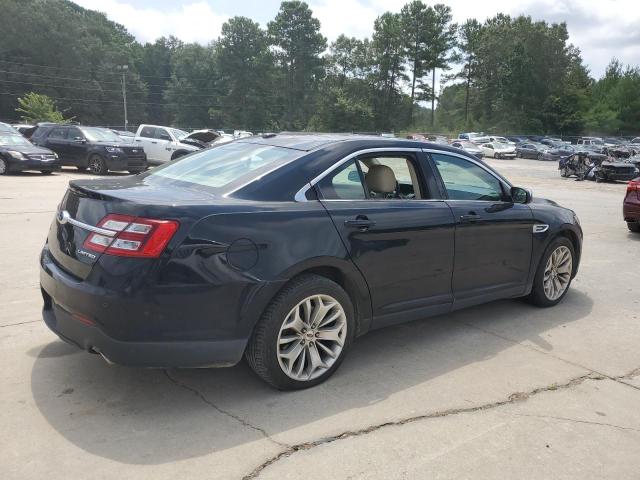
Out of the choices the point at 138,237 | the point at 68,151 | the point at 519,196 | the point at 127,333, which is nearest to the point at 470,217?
the point at 519,196

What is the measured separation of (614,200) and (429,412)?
16.3 metres

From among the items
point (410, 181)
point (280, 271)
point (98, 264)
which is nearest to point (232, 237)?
point (280, 271)

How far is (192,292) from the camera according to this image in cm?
304

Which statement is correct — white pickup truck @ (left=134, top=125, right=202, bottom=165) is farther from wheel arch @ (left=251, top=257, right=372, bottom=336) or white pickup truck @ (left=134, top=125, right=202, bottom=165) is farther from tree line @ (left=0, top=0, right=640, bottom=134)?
tree line @ (left=0, top=0, right=640, bottom=134)

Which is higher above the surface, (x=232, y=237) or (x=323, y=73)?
(x=323, y=73)

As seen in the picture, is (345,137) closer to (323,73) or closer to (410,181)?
(410,181)

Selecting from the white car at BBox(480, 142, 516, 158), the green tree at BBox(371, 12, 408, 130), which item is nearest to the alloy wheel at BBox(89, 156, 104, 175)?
the white car at BBox(480, 142, 516, 158)

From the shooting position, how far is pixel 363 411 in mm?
3318

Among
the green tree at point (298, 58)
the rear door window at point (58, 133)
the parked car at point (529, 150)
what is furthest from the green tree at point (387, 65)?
the rear door window at point (58, 133)

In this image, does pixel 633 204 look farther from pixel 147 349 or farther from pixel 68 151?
pixel 68 151

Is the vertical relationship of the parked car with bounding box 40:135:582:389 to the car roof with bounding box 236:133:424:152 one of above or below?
below

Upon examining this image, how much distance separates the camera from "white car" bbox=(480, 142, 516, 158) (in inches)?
1836

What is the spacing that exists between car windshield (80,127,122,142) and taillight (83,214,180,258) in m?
16.6

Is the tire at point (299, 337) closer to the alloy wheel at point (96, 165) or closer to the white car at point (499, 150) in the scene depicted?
the alloy wheel at point (96, 165)
